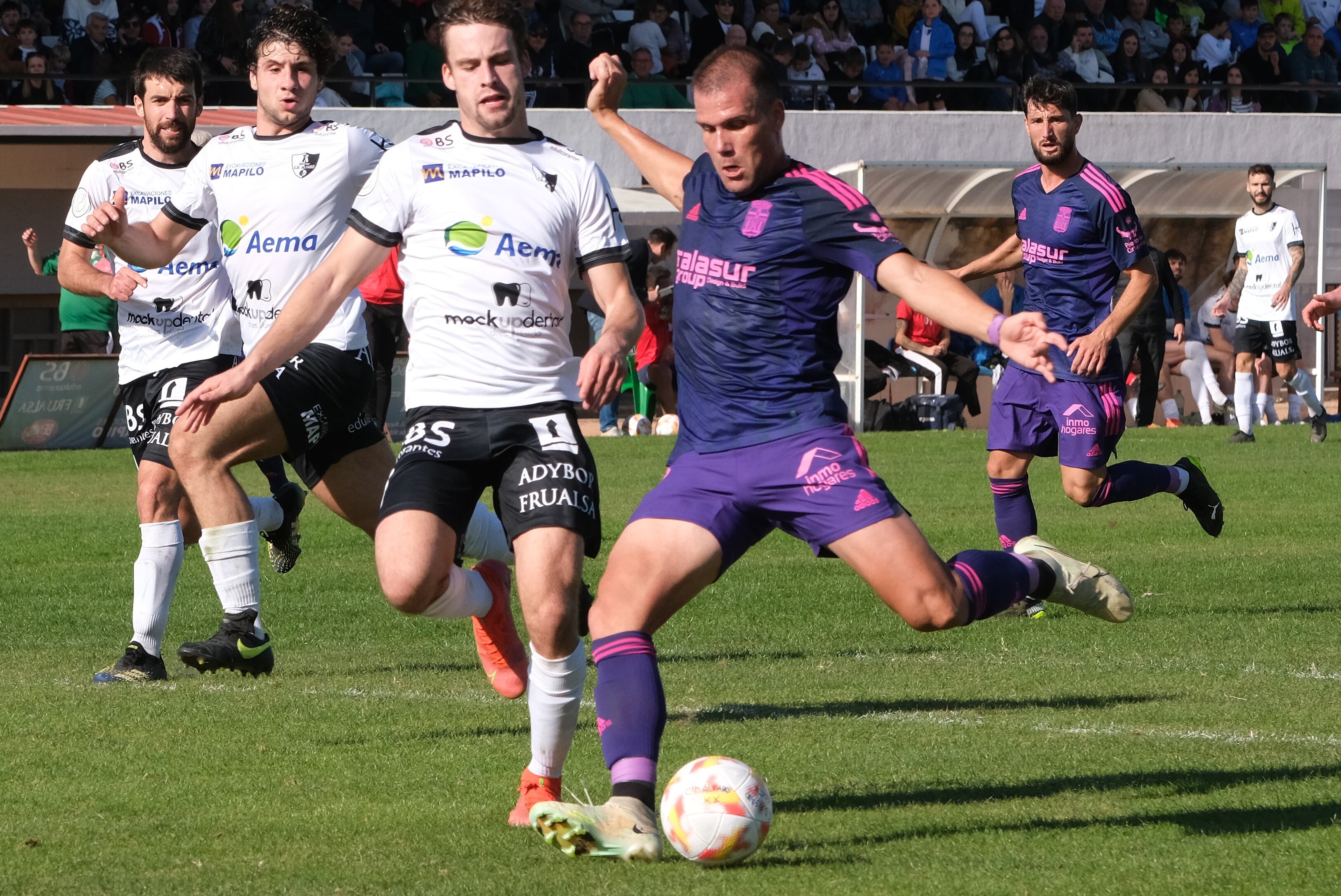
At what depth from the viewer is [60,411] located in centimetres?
1853

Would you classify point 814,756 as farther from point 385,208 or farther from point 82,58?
point 82,58

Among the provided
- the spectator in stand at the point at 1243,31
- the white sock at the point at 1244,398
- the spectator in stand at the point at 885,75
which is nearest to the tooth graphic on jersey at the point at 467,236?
the white sock at the point at 1244,398

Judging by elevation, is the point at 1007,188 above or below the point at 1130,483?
above

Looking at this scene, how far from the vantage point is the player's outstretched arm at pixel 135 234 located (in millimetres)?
6469

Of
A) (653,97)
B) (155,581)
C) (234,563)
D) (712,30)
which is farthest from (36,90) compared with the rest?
(234,563)

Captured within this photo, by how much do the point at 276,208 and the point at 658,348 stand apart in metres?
13.5

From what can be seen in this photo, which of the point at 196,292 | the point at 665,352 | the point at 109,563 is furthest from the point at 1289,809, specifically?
the point at 665,352

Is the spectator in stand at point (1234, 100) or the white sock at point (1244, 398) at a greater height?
the spectator in stand at point (1234, 100)

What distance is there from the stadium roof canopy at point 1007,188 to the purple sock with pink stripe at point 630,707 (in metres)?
17.3

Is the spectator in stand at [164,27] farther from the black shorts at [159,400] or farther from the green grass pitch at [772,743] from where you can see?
the black shorts at [159,400]

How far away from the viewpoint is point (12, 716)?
21.8 feet

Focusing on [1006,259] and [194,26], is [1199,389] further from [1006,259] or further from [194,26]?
[1006,259]

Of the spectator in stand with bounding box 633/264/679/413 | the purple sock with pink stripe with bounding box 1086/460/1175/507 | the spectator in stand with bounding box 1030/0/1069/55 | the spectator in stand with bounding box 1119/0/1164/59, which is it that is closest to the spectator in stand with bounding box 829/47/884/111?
the spectator in stand with bounding box 1030/0/1069/55

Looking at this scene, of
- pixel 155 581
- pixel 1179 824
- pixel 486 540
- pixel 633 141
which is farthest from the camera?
pixel 155 581
